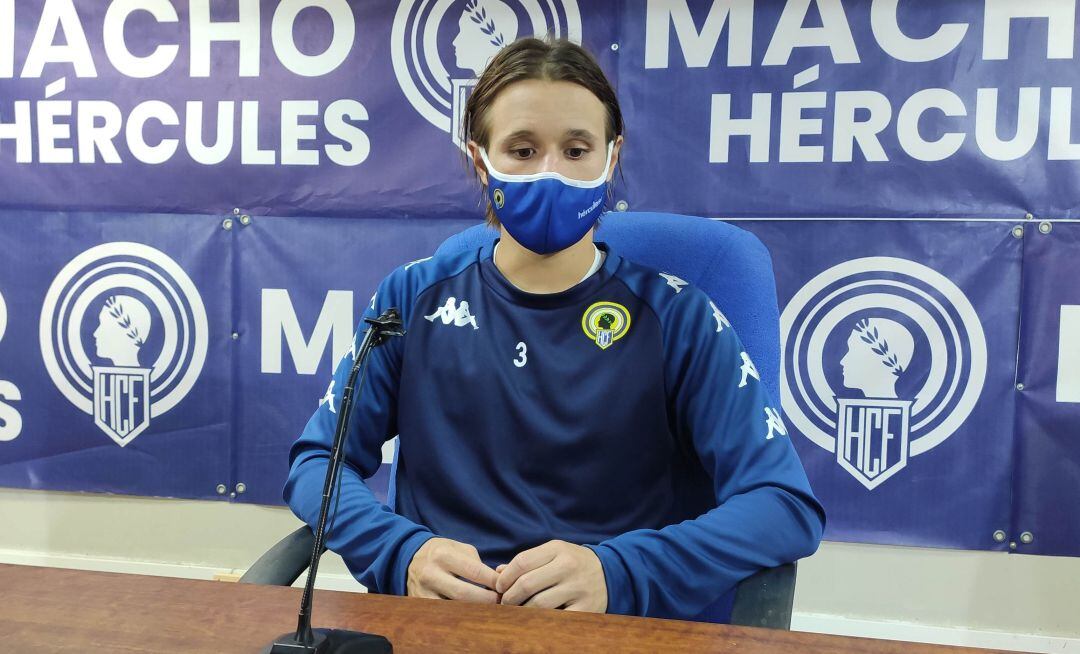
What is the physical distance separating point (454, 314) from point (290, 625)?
1.95 feet

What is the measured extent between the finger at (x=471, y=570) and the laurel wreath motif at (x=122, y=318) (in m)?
1.63

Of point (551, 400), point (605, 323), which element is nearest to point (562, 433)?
point (551, 400)

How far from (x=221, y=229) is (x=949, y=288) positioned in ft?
5.97

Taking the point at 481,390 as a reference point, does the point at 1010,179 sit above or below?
above

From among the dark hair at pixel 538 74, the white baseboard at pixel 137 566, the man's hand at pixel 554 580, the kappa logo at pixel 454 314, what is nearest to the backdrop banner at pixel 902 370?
the dark hair at pixel 538 74

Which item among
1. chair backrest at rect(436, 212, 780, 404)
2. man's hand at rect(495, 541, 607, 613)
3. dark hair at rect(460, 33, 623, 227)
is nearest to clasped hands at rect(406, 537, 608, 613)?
man's hand at rect(495, 541, 607, 613)

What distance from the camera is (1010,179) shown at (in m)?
1.90

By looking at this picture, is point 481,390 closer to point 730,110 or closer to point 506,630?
point 506,630

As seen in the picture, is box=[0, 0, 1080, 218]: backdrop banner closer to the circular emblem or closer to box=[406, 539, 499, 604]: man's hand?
the circular emblem

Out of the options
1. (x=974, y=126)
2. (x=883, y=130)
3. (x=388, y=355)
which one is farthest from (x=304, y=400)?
(x=974, y=126)

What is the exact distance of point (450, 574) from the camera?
3.25ft

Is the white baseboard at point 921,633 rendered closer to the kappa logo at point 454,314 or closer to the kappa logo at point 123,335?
the kappa logo at point 123,335

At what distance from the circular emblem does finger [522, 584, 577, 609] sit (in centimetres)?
35

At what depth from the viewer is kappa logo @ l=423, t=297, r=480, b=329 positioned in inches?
48.3
